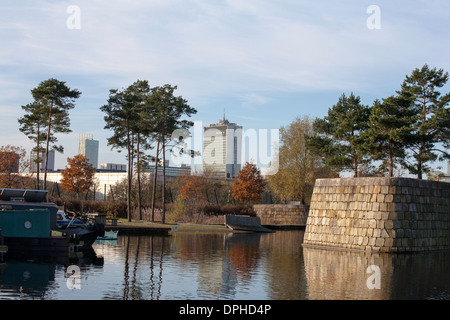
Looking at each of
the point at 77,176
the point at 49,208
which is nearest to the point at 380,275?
the point at 49,208

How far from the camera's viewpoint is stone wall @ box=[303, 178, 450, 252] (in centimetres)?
3341

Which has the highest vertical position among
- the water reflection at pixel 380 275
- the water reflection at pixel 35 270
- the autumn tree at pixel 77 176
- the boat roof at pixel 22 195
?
the autumn tree at pixel 77 176

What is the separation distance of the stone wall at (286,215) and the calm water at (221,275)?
3472cm

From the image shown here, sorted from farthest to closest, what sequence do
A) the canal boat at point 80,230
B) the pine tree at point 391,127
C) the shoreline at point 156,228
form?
→ the shoreline at point 156,228, the pine tree at point 391,127, the canal boat at point 80,230

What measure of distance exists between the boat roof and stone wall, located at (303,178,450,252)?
728 inches

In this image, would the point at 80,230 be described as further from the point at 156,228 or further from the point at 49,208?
the point at 156,228

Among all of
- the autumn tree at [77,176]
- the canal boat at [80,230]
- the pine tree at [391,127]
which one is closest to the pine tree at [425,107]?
the pine tree at [391,127]

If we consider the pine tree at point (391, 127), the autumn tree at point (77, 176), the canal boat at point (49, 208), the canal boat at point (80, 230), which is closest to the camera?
the canal boat at point (49, 208)

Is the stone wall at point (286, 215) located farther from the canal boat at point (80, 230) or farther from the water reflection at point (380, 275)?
the canal boat at point (80, 230)

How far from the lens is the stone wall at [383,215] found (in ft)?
110

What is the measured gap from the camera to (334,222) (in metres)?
36.7

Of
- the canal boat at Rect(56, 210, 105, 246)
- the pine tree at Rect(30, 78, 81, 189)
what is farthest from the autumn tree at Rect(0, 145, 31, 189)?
the canal boat at Rect(56, 210, 105, 246)

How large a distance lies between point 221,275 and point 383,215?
14.4 metres
